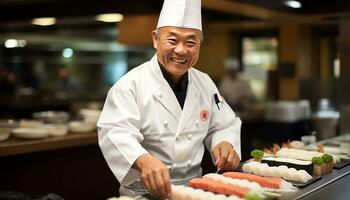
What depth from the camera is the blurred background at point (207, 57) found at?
3934 mm

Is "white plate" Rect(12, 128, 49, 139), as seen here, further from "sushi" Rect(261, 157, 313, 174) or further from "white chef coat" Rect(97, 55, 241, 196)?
"sushi" Rect(261, 157, 313, 174)

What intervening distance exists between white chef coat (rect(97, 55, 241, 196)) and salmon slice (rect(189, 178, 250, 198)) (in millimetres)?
246

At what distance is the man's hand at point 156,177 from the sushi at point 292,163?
1.81ft

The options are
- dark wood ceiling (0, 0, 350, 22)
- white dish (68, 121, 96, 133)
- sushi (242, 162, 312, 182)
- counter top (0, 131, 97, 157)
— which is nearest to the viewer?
sushi (242, 162, 312, 182)

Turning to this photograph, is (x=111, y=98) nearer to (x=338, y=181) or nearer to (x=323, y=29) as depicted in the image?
(x=338, y=181)

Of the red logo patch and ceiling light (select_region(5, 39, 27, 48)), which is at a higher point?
ceiling light (select_region(5, 39, 27, 48))

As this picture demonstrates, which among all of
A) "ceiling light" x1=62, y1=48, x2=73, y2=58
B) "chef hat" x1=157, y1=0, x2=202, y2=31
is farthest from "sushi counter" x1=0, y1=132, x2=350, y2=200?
"ceiling light" x1=62, y1=48, x2=73, y2=58

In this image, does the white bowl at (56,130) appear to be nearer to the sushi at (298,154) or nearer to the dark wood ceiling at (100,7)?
the dark wood ceiling at (100,7)

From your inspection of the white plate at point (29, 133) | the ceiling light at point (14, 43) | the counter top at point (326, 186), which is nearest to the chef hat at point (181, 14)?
the counter top at point (326, 186)

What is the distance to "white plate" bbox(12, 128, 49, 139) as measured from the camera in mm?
3403

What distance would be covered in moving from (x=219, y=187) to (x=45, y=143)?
7.01ft

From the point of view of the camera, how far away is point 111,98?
1916 millimetres

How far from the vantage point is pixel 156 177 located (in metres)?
1.56

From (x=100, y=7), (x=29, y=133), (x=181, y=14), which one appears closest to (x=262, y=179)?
(x=181, y=14)
